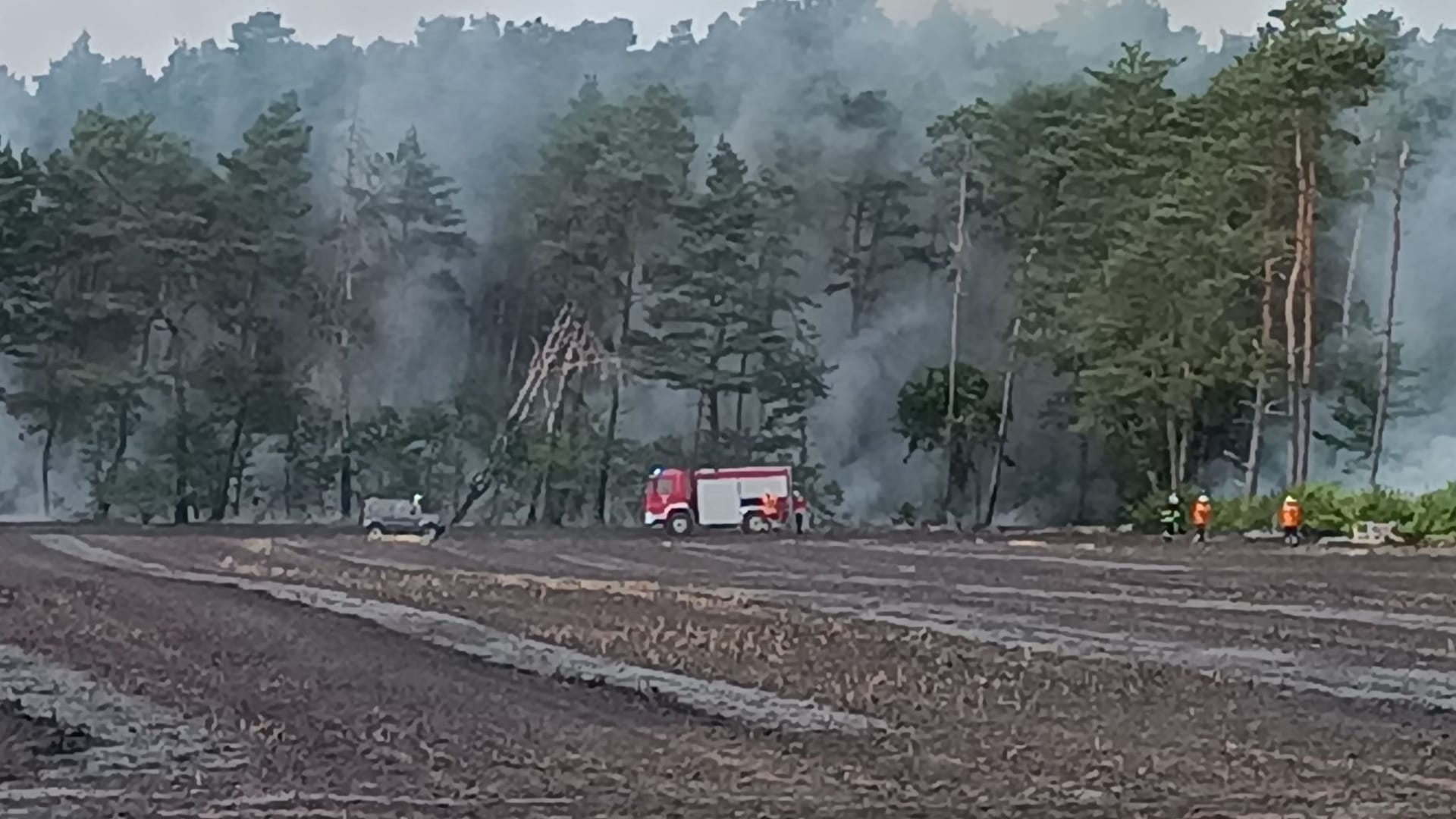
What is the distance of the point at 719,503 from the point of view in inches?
1115

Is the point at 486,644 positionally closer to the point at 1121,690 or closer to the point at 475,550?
the point at 1121,690

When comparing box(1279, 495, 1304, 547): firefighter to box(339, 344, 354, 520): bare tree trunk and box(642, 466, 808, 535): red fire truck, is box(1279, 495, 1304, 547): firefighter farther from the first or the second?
box(339, 344, 354, 520): bare tree trunk

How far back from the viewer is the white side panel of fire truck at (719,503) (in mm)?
28203

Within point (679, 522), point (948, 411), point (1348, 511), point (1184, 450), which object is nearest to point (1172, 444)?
point (1184, 450)

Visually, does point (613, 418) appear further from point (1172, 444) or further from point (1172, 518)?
point (1172, 518)

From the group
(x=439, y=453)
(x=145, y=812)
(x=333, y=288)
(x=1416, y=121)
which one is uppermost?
(x=1416, y=121)

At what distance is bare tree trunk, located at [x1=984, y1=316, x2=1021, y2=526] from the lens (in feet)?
110

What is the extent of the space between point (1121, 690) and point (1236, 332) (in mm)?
19365

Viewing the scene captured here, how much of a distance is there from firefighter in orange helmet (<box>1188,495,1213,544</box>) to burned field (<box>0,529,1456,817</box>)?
8913 millimetres

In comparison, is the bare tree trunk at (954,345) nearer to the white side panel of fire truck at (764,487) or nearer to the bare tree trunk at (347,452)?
the white side panel of fire truck at (764,487)

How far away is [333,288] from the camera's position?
35.8 m

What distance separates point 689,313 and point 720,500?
5761 millimetres

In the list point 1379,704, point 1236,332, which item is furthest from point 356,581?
point 1236,332

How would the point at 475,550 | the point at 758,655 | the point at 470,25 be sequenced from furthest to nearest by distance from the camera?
1. the point at 470,25
2. the point at 475,550
3. the point at 758,655
